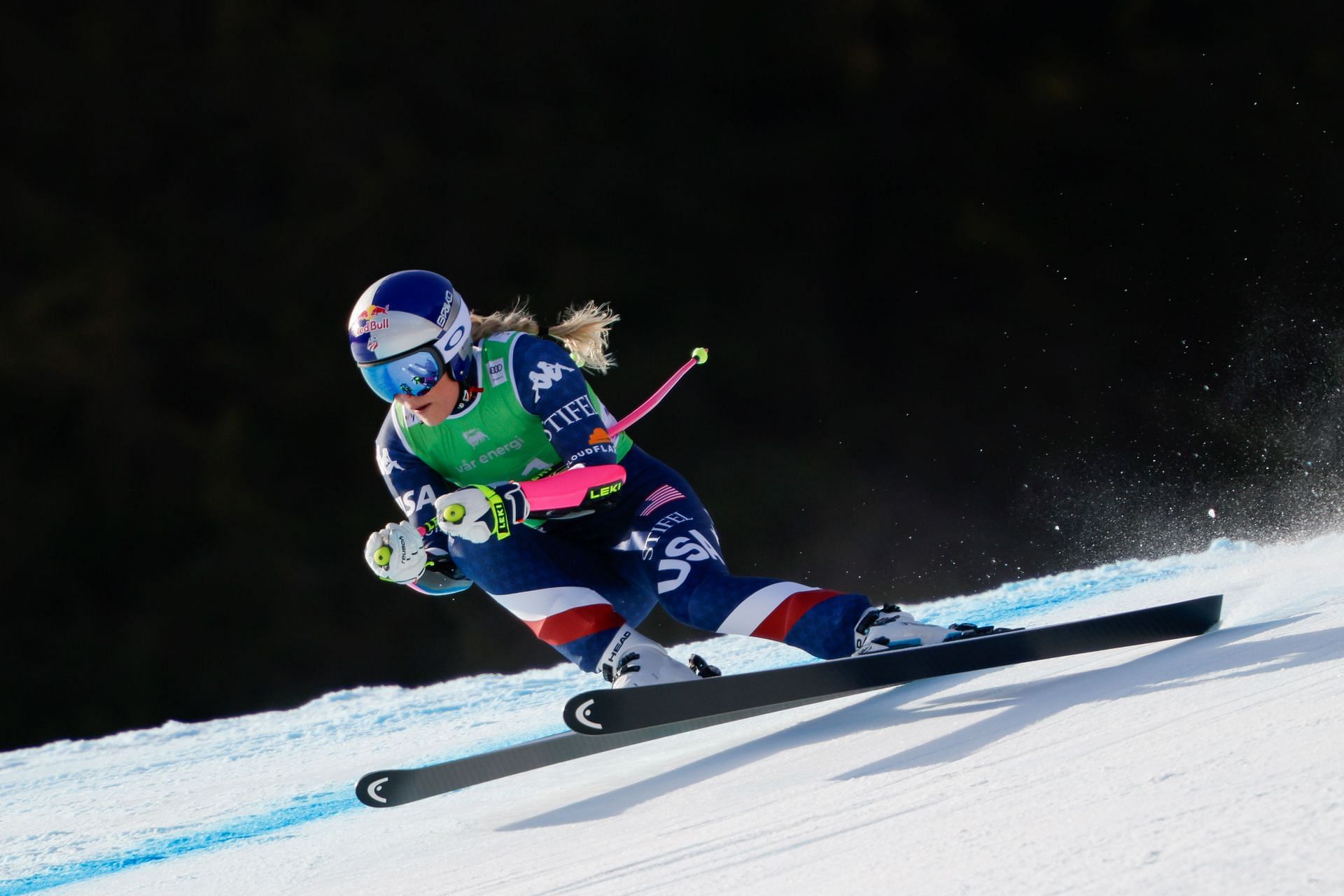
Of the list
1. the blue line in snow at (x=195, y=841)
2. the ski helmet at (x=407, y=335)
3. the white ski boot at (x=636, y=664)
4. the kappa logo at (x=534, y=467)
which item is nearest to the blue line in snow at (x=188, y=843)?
the blue line in snow at (x=195, y=841)

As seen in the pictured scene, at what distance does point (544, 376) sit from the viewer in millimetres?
2369

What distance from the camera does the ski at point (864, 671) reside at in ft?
6.47

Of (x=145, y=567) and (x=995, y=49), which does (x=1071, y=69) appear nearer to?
(x=995, y=49)

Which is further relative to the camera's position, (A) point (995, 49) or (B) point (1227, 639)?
(A) point (995, 49)

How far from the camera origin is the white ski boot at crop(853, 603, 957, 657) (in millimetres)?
2102

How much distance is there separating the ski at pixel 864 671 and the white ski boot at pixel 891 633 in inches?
3.5

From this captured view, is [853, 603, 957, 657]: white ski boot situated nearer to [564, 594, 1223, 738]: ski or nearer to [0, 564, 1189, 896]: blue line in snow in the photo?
[564, 594, 1223, 738]: ski

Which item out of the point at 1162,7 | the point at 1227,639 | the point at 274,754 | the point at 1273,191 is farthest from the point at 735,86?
the point at 1227,639

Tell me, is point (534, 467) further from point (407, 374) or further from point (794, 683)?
point (794, 683)

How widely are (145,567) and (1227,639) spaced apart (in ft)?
15.3

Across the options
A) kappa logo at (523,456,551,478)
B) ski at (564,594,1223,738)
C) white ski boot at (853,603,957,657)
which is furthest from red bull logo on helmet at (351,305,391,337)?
white ski boot at (853,603,957,657)

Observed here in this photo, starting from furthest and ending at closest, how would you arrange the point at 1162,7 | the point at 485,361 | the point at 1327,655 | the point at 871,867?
the point at 1162,7
the point at 485,361
the point at 1327,655
the point at 871,867

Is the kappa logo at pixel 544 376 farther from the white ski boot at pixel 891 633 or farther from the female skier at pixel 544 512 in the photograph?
the white ski boot at pixel 891 633

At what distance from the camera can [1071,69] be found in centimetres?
573
